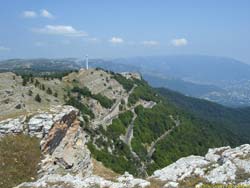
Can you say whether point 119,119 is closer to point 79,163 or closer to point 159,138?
point 159,138

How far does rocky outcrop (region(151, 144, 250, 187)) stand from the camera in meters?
32.3

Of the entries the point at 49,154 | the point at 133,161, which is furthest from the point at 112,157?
the point at 49,154

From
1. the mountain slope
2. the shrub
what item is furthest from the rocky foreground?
the shrub

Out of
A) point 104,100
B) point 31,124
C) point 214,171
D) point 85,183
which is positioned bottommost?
point 104,100

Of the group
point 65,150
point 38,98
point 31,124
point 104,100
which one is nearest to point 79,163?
point 65,150

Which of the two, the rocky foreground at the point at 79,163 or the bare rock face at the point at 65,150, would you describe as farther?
the bare rock face at the point at 65,150

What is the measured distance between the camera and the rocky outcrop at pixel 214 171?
106 feet

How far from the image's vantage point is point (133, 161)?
4845 inches

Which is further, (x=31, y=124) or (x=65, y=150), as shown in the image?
(x=65, y=150)

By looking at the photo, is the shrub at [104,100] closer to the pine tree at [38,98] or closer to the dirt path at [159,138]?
the dirt path at [159,138]

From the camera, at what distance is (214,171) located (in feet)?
113

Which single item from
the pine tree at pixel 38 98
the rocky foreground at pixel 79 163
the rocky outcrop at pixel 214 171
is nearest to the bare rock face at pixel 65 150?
the rocky foreground at pixel 79 163

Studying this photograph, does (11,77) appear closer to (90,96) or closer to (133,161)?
(90,96)

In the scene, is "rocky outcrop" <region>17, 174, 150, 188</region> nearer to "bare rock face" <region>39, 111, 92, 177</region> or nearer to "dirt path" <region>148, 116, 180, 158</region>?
"bare rock face" <region>39, 111, 92, 177</region>
